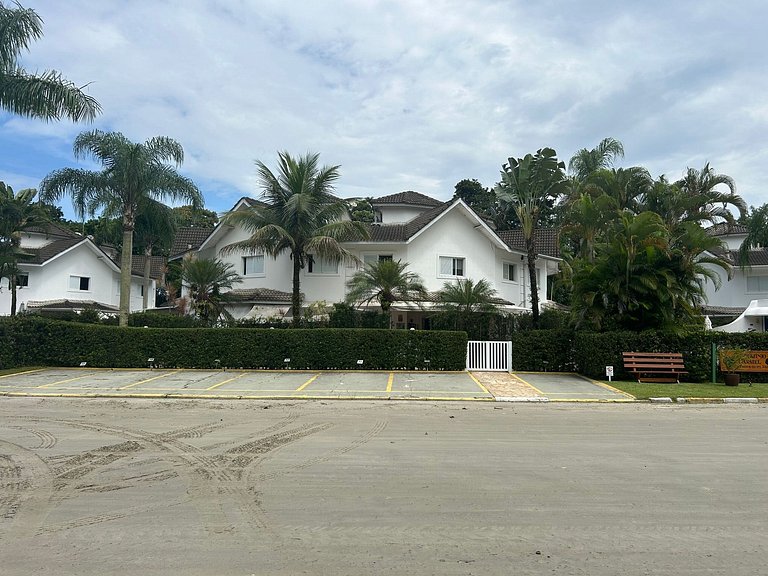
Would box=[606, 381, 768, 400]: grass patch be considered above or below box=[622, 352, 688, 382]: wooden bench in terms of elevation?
below

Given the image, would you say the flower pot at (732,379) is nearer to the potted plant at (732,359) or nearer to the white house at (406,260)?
the potted plant at (732,359)

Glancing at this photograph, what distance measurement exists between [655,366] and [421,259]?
46.2ft

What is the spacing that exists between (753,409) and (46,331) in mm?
23401

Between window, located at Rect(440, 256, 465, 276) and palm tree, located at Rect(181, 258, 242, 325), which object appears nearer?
palm tree, located at Rect(181, 258, 242, 325)

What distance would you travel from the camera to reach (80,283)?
42.2m

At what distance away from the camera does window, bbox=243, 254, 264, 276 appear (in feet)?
104

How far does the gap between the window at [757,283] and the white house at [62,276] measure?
44.1 m

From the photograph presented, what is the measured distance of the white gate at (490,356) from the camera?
2258 cm

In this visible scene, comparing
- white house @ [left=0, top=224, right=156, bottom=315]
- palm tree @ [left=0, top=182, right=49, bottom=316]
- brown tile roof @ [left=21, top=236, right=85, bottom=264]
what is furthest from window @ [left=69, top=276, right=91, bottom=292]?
palm tree @ [left=0, top=182, right=49, bottom=316]

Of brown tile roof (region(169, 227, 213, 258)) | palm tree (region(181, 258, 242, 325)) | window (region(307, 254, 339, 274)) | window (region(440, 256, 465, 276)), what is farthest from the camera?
brown tile roof (region(169, 227, 213, 258))

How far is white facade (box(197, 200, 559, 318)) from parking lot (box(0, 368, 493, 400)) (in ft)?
31.3

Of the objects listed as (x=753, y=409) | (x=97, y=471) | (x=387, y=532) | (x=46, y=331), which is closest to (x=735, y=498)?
(x=387, y=532)

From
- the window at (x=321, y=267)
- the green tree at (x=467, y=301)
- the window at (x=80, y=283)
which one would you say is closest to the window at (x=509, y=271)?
the green tree at (x=467, y=301)

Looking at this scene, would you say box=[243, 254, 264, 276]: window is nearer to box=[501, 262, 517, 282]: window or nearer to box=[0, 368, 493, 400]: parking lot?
box=[0, 368, 493, 400]: parking lot
